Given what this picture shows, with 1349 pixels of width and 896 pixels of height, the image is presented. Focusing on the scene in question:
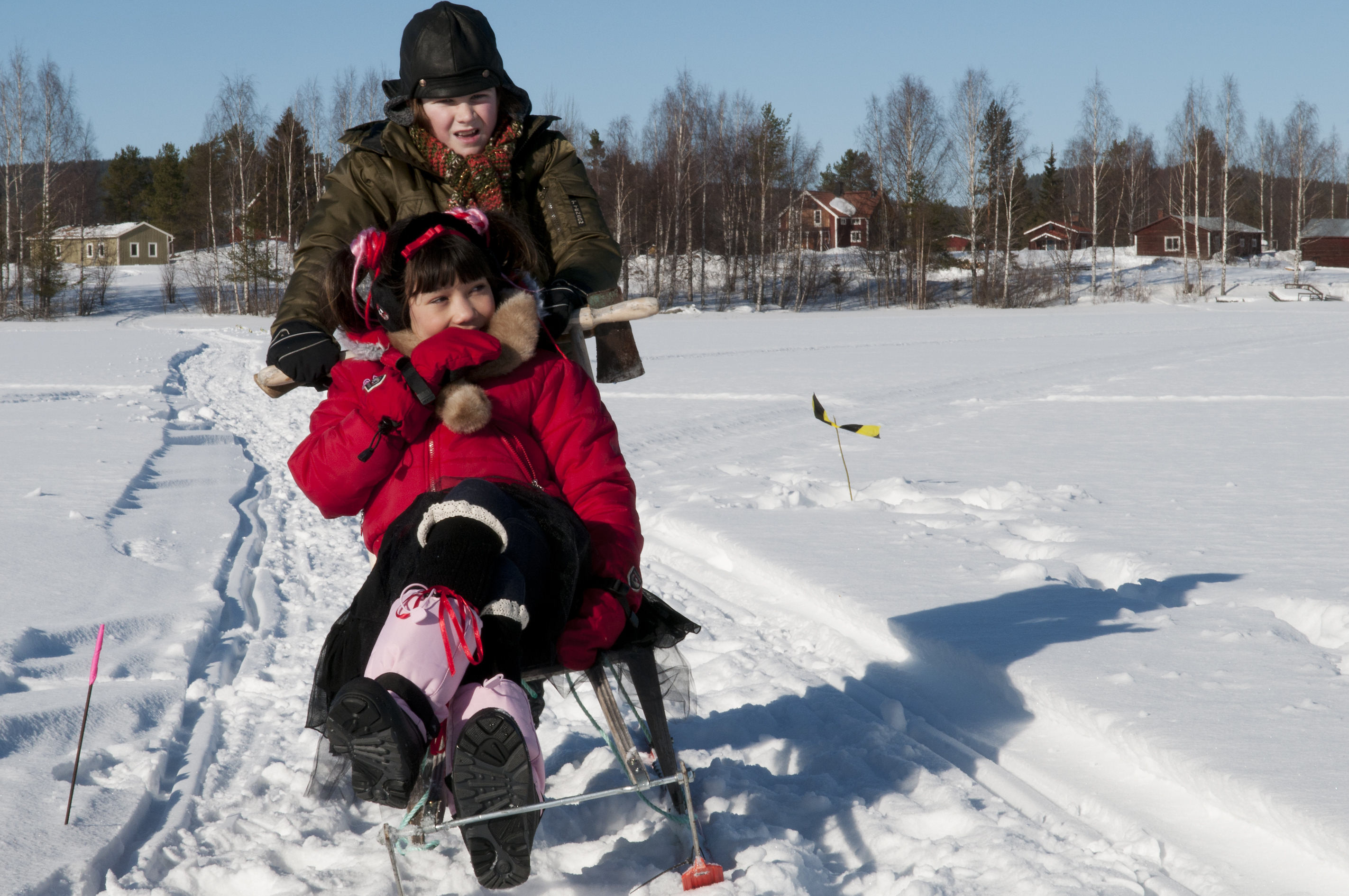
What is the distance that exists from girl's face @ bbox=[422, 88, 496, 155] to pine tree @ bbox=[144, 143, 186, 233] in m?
58.1

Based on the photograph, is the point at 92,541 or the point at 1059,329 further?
the point at 1059,329

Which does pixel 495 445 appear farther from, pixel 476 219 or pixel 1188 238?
pixel 1188 238

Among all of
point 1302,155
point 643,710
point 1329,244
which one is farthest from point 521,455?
point 1329,244

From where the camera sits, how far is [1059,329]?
21922 millimetres

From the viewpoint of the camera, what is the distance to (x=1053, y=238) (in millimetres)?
57969

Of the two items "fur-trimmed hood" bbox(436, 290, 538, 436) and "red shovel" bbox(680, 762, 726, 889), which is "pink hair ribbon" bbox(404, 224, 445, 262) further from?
"red shovel" bbox(680, 762, 726, 889)

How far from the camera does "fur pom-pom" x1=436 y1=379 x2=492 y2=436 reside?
6.78 feet

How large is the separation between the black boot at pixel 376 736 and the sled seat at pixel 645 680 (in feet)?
1.73

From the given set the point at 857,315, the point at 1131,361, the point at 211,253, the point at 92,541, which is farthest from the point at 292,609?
the point at 211,253

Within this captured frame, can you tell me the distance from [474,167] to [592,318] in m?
0.55

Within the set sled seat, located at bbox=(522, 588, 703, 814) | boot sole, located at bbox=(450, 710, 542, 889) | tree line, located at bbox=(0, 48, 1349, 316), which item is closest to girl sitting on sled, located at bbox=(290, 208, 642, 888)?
boot sole, located at bbox=(450, 710, 542, 889)

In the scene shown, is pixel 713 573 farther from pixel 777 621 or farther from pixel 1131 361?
pixel 1131 361

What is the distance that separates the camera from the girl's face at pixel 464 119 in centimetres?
264

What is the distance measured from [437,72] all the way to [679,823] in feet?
5.85
